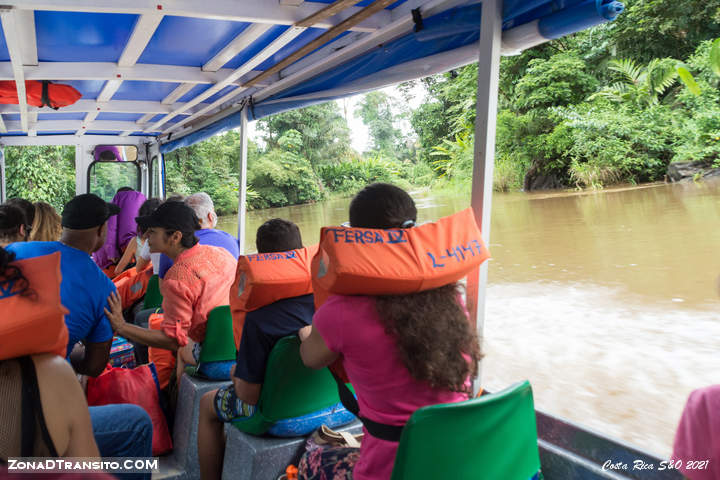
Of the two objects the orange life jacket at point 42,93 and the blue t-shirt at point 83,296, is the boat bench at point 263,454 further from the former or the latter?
the orange life jacket at point 42,93

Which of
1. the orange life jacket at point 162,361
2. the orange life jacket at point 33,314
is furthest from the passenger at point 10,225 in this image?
the orange life jacket at point 33,314

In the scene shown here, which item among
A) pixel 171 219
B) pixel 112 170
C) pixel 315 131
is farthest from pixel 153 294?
pixel 315 131

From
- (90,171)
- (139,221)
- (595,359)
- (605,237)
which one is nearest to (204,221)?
(139,221)

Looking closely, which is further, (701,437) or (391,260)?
(391,260)

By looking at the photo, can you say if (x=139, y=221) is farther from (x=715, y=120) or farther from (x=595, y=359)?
(x=715, y=120)

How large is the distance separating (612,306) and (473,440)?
7321 mm

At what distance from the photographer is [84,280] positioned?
197cm

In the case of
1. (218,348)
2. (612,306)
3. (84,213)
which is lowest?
(612,306)

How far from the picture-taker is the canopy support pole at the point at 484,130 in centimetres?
194

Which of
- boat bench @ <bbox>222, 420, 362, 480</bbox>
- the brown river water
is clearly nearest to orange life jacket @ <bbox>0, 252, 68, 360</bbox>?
boat bench @ <bbox>222, 420, 362, 480</bbox>

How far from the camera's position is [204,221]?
370 centimetres

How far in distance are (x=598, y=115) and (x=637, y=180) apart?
201 cm

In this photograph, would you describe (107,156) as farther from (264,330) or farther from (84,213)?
(264,330)

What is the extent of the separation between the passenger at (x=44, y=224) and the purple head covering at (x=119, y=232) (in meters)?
1.67
